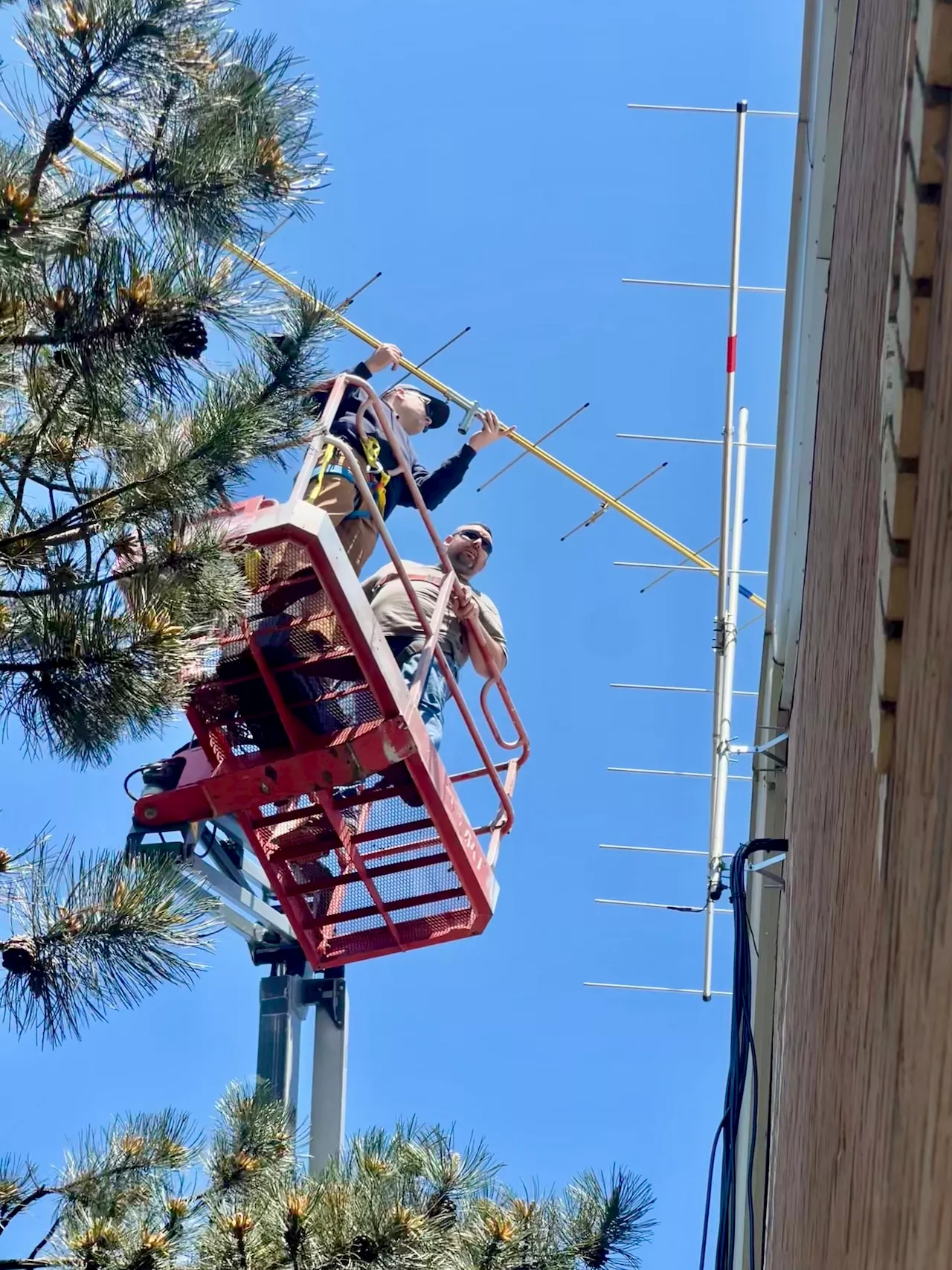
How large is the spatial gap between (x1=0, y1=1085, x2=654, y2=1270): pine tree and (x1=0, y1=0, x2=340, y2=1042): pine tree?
1.25 m

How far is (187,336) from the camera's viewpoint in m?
5.11

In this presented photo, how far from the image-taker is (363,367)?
28.3 ft

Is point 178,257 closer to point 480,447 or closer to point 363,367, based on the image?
point 363,367

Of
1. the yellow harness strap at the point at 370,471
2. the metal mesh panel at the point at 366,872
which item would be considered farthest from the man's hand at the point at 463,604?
the metal mesh panel at the point at 366,872

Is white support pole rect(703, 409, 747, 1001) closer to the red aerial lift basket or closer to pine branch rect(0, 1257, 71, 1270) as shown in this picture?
the red aerial lift basket

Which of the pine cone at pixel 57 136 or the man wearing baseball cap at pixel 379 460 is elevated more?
the man wearing baseball cap at pixel 379 460

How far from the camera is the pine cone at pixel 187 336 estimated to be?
5.07m

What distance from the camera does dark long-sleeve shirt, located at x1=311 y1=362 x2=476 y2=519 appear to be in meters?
8.33

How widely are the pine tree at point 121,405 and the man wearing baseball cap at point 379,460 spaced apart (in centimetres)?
184

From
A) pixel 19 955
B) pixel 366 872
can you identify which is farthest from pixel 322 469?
pixel 19 955

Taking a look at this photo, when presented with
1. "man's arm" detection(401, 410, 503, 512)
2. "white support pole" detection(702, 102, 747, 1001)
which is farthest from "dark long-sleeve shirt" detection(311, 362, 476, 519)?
"white support pole" detection(702, 102, 747, 1001)

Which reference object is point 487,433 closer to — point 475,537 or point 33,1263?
point 475,537

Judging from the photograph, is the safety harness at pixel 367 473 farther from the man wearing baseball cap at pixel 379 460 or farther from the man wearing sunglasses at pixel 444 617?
the man wearing sunglasses at pixel 444 617

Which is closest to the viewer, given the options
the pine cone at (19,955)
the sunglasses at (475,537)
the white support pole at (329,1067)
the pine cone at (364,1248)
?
the pine cone at (19,955)
